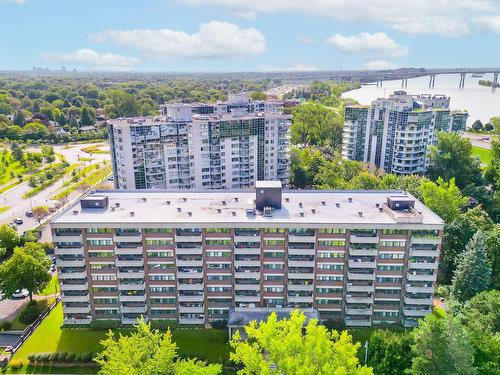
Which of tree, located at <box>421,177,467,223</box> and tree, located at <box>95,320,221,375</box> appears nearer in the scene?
tree, located at <box>95,320,221,375</box>

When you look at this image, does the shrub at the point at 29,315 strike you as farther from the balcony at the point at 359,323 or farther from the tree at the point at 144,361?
the balcony at the point at 359,323

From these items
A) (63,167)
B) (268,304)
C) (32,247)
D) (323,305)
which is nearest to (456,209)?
(323,305)

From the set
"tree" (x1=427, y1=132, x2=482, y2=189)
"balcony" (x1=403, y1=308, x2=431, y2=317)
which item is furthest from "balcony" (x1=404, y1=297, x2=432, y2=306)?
"tree" (x1=427, y1=132, x2=482, y2=189)

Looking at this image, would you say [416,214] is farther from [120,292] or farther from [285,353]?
[120,292]

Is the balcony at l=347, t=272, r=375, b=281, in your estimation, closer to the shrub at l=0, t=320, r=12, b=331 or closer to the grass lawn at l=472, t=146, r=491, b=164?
the shrub at l=0, t=320, r=12, b=331

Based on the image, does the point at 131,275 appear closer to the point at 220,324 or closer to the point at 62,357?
the point at 62,357

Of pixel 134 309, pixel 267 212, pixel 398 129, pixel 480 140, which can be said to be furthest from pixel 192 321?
pixel 480 140
